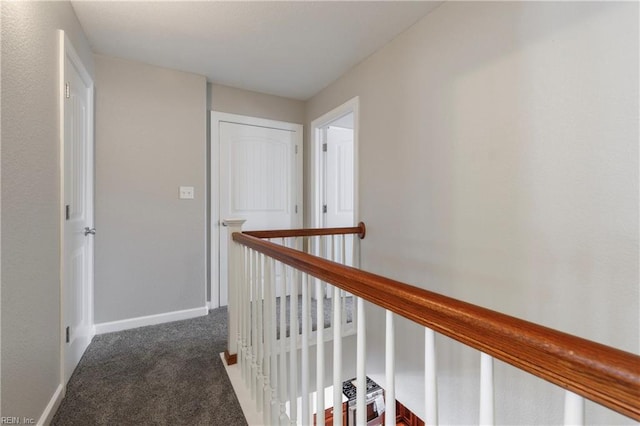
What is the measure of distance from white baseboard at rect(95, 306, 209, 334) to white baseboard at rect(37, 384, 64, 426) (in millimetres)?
883

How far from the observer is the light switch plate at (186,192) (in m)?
2.62

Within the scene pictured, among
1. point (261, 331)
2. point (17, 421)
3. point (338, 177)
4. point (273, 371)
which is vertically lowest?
point (17, 421)

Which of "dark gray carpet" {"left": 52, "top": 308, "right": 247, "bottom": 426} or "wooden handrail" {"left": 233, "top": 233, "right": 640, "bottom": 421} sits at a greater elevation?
"wooden handrail" {"left": 233, "top": 233, "right": 640, "bottom": 421}

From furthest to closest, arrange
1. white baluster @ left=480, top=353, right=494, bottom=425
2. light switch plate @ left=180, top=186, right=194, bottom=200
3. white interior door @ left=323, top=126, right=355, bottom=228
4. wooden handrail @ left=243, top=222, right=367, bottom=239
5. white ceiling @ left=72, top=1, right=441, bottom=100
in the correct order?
white interior door @ left=323, top=126, right=355, bottom=228 → light switch plate @ left=180, top=186, right=194, bottom=200 → wooden handrail @ left=243, top=222, right=367, bottom=239 → white ceiling @ left=72, top=1, right=441, bottom=100 → white baluster @ left=480, top=353, right=494, bottom=425

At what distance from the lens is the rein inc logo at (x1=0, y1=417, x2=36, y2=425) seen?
40.2 inches

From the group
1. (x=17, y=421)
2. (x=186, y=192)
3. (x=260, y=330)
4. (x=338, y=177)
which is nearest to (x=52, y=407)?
(x=17, y=421)

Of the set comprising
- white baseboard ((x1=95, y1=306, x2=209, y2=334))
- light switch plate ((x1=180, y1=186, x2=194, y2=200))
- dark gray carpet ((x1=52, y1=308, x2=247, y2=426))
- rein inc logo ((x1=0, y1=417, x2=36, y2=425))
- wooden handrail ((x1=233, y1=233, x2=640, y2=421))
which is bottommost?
dark gray carpet ((x1=52, y1=308, x2=247, y2=426))

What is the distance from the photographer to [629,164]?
106cm

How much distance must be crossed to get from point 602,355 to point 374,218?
6.58 ft

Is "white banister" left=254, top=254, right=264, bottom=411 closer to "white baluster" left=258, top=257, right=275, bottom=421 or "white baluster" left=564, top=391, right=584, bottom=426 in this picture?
"white baluster" left=258, top=257, right=275, bottom=421

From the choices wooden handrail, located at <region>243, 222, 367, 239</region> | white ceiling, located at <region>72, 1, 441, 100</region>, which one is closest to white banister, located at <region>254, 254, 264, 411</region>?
wooden handrail, located at <region>243, 222, 367, 239</region>

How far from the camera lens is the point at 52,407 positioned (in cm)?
139

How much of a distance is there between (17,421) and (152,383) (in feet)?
2.06

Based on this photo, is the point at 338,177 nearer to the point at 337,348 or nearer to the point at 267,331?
the point at 267,331
